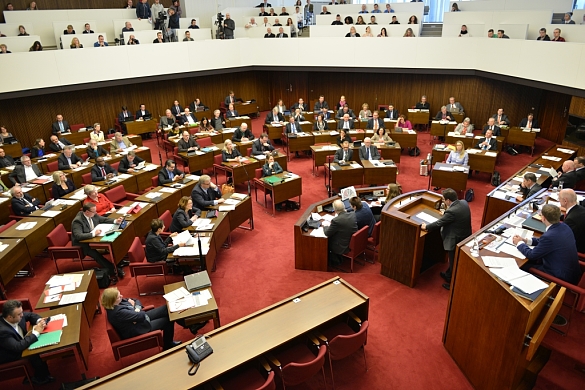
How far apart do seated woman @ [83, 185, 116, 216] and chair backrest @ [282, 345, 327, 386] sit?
517 centimetres

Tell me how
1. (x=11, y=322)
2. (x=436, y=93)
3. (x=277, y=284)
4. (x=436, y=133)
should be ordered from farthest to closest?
1. (x=436, y=93)
2. (x=436, y=133)
3. (x=277, y=284)
4. (x=11, y=322)

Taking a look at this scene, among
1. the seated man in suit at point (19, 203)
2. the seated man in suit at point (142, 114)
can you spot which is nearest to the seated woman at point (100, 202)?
the seated man in suit at point (19, 203)

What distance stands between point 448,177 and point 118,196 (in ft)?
24.9

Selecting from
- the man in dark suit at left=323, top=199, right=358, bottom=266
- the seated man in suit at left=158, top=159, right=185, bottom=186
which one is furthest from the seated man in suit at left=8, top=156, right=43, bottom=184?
the man in dark suit at left=323, top=199, right=358, bottom=266

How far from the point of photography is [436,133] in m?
13.8

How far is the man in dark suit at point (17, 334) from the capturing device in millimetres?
4543

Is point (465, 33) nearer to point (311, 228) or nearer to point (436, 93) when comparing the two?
point (436, 93)

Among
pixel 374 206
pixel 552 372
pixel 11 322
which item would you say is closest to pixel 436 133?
pixel 374 206

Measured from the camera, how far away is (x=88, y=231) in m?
7.13

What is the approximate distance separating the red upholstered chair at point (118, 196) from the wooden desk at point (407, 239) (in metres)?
5.22

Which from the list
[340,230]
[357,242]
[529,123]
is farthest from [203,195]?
[529,123]

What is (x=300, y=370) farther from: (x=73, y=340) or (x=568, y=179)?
(x=568, y=179)

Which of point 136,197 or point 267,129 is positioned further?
point 267,129

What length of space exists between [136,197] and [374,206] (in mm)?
5029
